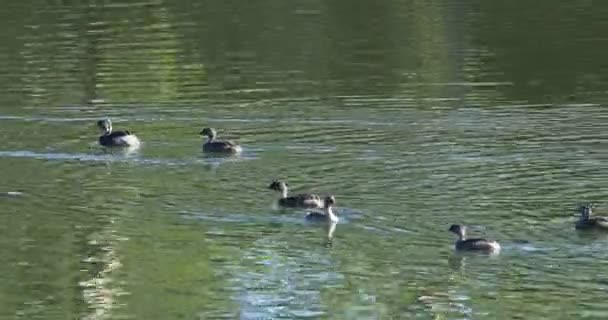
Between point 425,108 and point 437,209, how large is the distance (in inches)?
340

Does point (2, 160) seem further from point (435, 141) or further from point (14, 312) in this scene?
point (14, 312)

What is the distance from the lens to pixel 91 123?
32469mm

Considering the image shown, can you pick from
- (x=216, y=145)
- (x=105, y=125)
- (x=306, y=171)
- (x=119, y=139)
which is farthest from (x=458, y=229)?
(x=105, y=125)

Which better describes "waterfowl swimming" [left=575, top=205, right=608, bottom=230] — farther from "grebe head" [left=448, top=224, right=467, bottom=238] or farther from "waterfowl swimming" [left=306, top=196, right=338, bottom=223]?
"waterfowl swimming" [left=306, top=196, right=338, bottom=223]

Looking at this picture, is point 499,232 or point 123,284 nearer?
point 123,284

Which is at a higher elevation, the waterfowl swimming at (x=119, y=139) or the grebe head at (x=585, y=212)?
the grebe head at (x=585, y=212)

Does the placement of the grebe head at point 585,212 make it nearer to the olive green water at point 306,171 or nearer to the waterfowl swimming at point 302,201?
the olive green water at point 306,171

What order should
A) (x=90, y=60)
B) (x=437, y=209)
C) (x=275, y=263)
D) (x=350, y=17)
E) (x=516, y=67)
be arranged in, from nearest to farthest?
(x=275, y=263), (x=437, y=209), (x=516, y=67), (x=90, y=60), (x=350, y=17)

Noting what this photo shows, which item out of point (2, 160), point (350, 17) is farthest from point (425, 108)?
point (350, 17)

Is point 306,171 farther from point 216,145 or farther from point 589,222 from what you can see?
point 589,222

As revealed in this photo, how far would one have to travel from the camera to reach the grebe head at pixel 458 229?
72.4 ft

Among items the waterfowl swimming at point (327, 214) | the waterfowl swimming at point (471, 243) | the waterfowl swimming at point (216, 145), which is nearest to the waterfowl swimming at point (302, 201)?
the waterfowl swimming at point (327, 214)

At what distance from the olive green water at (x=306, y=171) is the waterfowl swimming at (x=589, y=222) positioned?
0.58 feet

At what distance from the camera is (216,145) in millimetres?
28297
